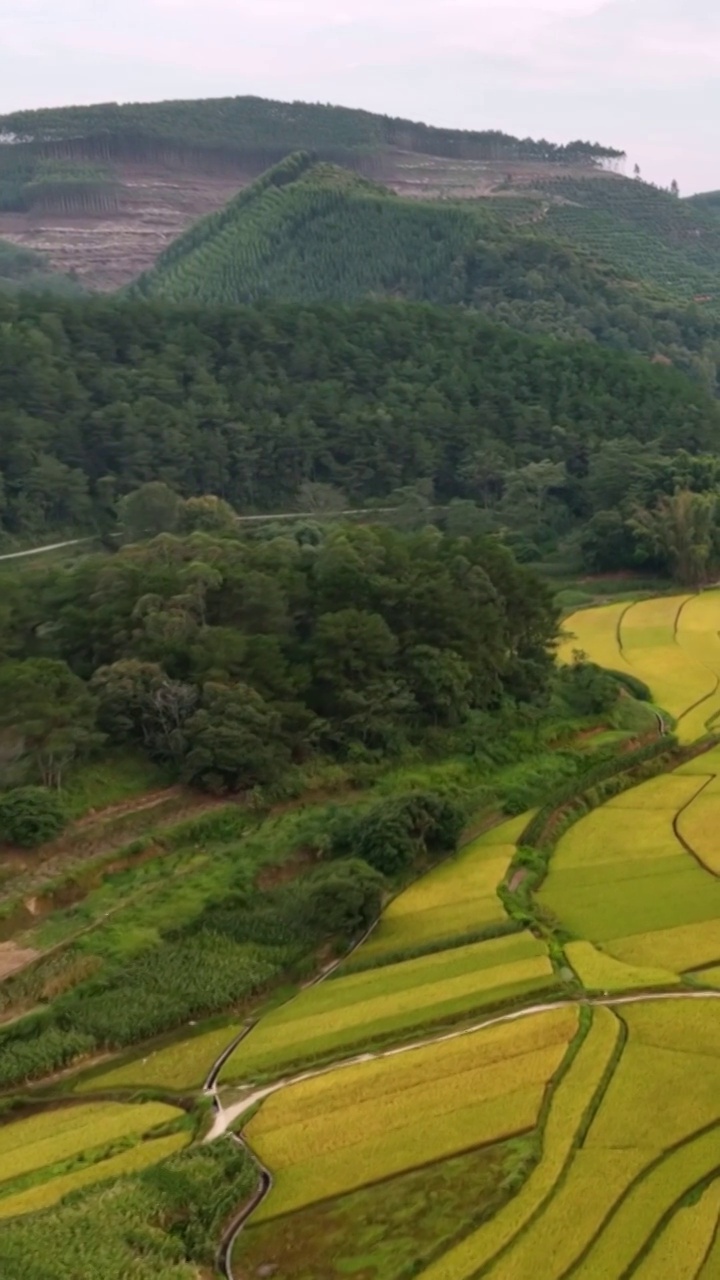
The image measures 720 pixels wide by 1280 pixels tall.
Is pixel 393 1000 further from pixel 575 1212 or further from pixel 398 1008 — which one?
pixel 575 1212

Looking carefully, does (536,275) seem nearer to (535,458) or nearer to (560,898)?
(535,458)

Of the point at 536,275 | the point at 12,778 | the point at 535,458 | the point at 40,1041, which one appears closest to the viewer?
the point at 40,1041

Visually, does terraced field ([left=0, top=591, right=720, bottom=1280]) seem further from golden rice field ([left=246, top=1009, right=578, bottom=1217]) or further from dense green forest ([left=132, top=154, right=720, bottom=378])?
dense green forest ([left=132, top=154, right=720, bottom=378])

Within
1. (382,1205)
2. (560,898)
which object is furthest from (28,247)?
(382,1205)

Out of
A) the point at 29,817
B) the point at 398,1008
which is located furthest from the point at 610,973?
the point at 29,817

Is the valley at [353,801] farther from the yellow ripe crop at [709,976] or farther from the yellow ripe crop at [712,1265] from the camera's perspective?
the yellow ripe crop at [709,976]

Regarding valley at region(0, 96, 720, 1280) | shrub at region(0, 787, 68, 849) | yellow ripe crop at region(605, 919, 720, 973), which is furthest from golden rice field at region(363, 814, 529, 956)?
shrub at region(0, 787, 68, 849)
